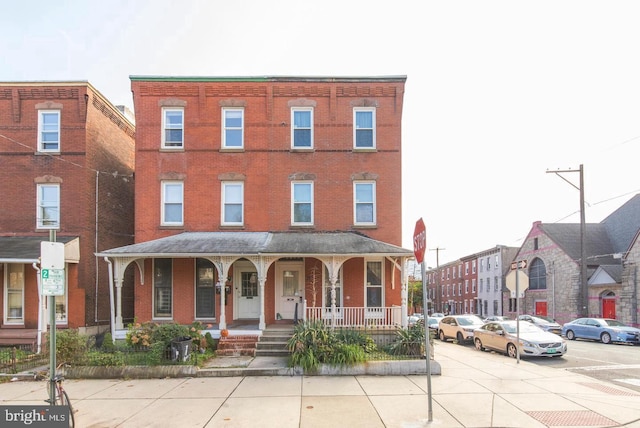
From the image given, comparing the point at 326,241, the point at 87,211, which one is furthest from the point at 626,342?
the point at 87,211

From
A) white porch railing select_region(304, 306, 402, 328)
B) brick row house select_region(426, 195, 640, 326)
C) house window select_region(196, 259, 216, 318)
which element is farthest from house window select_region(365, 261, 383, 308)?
brick row house select_region(426, 195, 640, 326)

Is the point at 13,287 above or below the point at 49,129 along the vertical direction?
below

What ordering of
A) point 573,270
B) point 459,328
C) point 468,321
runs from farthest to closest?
point 573,270
point 468,321
point 459,328

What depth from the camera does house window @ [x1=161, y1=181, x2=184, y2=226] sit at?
54.4ft

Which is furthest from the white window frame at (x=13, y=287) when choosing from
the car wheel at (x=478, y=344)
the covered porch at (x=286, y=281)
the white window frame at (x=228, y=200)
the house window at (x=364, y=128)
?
the car wheel at (x=478, y=344)

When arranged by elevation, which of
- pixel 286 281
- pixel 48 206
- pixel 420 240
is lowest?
pixel 286 281

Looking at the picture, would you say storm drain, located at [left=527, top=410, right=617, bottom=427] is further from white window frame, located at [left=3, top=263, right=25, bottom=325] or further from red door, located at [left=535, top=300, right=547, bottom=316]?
red door, located at [left=535, top=300, right=547, bottom=316]

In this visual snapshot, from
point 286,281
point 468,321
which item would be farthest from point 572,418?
point 468,321

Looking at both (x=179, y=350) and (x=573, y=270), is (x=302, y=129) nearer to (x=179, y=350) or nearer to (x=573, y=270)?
(x=179, y=350)

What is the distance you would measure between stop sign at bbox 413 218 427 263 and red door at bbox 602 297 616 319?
3014 centimetres

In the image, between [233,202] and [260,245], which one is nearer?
[260,245]

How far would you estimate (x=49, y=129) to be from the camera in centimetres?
1692

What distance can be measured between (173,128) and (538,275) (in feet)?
121

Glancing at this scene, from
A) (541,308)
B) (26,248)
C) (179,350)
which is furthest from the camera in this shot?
(541,308)
